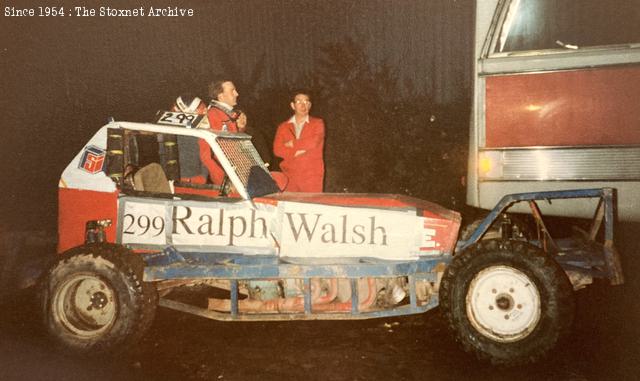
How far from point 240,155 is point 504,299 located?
256cm

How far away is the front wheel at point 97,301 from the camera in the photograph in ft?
12.4

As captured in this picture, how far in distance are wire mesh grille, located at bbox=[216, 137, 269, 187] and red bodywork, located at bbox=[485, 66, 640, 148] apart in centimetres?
276

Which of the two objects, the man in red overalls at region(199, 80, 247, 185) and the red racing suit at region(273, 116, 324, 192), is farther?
the red racing suit at region(273, 116, 324, 192)

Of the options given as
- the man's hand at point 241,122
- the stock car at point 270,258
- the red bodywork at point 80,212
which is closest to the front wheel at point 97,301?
the stock car at point 270,258

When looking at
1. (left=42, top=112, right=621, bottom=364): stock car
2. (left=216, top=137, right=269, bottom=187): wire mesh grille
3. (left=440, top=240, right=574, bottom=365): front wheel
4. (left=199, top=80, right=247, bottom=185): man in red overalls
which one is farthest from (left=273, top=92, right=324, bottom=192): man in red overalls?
(left=440, top=240, right=574, bottom=365): front wheel

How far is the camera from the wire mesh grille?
411cm

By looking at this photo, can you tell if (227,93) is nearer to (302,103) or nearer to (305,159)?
(302,103)

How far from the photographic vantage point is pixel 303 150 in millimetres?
6000

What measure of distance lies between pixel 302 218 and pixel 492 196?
2.59 metres

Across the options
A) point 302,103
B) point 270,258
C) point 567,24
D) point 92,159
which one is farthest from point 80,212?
point 567,24

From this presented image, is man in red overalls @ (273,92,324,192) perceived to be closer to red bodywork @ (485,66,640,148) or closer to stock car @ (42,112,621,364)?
stock car @ (42,112,621,364)

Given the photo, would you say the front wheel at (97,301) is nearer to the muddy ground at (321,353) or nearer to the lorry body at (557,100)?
the muddy ground at (321,353)

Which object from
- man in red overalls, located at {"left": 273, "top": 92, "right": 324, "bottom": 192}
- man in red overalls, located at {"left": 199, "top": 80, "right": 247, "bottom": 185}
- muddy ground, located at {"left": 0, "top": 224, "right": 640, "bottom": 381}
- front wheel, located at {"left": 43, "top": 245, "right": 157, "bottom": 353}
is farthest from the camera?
man in red overalls, located at {"left": 273, "top": 92, "right": 324, "bottom": 192}

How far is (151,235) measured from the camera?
4070 mm
